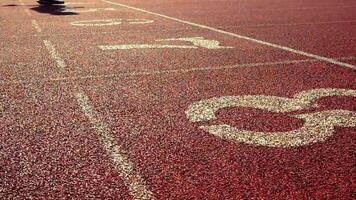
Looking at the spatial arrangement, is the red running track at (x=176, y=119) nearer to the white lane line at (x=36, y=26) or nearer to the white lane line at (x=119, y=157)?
the white lane line at (x=119, y=157)

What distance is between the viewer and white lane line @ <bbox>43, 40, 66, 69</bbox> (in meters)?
5.84

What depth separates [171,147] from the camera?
3.21 metres

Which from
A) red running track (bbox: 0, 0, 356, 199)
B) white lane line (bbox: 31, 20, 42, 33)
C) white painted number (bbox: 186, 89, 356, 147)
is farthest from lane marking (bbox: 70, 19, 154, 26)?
white painted number (bbox: 186, 89, 356, 147)

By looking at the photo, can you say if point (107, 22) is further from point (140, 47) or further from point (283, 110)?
point (283, 110)

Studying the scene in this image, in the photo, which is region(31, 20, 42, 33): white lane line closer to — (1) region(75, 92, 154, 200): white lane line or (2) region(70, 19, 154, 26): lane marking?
(2) region(70, 19, 154, 26): lane marking

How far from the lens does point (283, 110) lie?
392 centimetres

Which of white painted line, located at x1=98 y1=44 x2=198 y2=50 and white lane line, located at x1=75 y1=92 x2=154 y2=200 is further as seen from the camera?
white painted line, located at x1=98 y1=44 x2=198 y2=50

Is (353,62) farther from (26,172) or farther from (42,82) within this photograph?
(26,172)

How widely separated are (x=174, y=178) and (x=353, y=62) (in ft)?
12.8

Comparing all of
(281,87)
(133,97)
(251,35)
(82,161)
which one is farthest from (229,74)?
(251,35)

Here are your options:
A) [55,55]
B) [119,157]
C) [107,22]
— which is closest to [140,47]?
[55,55]

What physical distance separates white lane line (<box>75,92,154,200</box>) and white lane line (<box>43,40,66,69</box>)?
70.7 inches

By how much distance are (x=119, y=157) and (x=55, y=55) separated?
3.81m

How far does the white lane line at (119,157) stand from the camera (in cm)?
258
